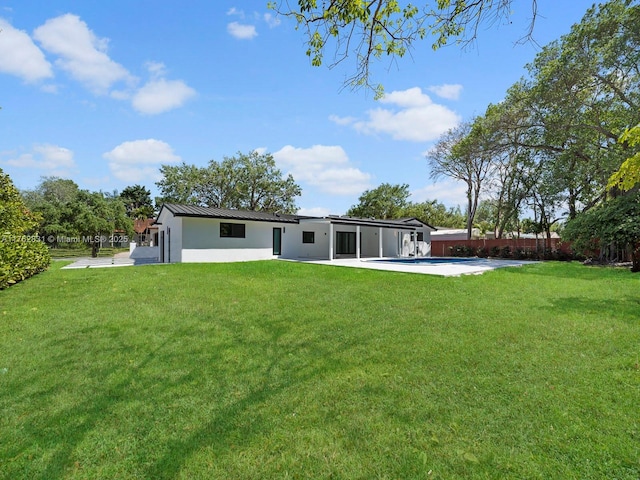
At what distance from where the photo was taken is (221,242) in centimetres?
1728

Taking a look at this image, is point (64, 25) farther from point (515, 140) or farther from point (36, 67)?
point (515, 140)

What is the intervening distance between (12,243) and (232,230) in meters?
9.14

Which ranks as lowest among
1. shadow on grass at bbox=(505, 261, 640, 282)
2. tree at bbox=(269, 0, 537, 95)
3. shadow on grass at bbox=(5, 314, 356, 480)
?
shadow on grass at bbox=(5, 314, 356, 480)

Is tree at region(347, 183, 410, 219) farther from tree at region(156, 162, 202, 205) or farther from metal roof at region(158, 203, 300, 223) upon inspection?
metal roof at region(158, 203, 300, 223)

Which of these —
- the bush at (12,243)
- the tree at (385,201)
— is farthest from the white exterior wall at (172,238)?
the tree at (385,201)

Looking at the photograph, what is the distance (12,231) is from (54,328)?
678cm

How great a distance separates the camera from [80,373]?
12.5ft

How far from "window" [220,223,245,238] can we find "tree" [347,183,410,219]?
895 inches

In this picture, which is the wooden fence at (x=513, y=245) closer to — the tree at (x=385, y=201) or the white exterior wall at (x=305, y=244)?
the tree at (x=385, y=201)

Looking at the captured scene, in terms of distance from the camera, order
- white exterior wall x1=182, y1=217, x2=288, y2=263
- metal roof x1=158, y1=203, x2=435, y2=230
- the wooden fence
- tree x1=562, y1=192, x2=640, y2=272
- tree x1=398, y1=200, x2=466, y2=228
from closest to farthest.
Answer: tree x1=562, y1=192, x2=640, y2=272 < metal roof x1=158, y1=203, x2=435, y2=230 < white exterior wall x1=182, y1=217, x2=288, y2=263 < the wooden fence < tree x1=398, y1=200, x2=466, y2=228

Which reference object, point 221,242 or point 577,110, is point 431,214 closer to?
point 577,110

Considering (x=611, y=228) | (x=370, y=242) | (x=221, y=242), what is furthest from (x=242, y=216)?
(x=611, y=228)

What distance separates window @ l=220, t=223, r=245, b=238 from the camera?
17422 millimetres

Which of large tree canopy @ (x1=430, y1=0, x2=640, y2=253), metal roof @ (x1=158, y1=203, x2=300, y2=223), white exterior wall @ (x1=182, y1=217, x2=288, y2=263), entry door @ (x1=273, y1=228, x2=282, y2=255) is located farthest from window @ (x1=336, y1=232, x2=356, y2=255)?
large tree canopy @ (x1=430, y1=0, x2=640, y2=253)
